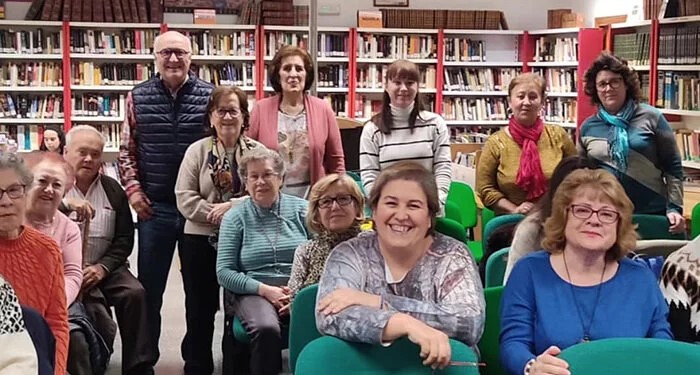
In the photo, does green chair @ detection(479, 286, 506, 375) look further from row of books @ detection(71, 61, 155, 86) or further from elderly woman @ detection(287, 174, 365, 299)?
row of books @ detection(71, 61, 155, 86)

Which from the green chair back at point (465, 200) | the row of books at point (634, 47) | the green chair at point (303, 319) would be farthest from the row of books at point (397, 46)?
the green chair at point (303, 319)

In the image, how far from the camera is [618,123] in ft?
13.1

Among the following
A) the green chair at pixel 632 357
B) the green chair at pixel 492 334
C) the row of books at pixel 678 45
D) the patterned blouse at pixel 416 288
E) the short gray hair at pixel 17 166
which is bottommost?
the green chair at pixel 492 334

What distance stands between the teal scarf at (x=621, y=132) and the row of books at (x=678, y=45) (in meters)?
3.40

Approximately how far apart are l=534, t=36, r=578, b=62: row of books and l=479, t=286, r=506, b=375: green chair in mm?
6639

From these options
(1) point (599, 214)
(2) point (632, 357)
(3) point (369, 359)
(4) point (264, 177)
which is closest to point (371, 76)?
(4) point (264, 177)

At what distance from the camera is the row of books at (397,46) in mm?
8836

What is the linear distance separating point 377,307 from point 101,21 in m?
6.71

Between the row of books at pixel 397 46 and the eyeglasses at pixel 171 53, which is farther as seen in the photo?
the row of books at pixel 397 46

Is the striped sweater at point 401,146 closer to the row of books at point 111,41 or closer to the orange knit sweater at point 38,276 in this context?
the orange knit sweater at point 38,276

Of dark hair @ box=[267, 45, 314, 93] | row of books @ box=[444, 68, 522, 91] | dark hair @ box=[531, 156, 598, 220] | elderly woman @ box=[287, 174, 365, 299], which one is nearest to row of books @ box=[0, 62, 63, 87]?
row of books @ box=[444, 68, 522, 91]

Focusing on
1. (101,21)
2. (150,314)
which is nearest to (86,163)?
(150,314)

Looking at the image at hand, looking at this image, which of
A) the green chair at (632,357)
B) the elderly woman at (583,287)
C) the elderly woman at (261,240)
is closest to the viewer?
the green chair at (632,357)

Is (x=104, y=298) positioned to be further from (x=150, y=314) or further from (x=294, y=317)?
(x=294, y=317)
